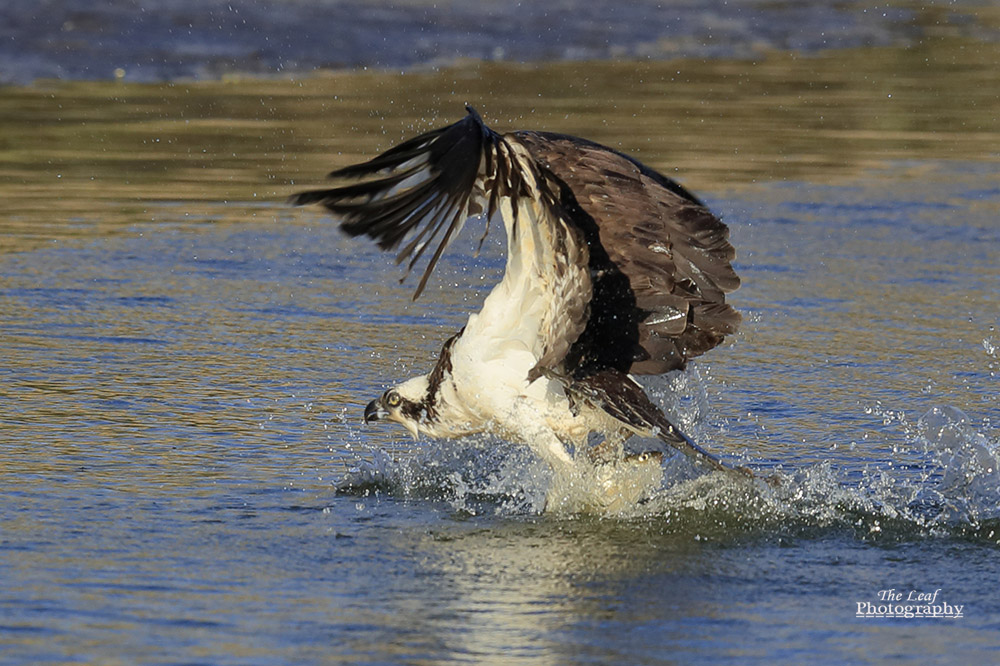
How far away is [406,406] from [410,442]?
0.54 metres

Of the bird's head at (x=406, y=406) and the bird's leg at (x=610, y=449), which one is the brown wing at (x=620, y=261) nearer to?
the bird's leg at (x=610, y=449)

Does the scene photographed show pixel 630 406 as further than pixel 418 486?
No

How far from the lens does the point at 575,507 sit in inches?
216

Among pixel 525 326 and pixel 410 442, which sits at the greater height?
pixel 525 326

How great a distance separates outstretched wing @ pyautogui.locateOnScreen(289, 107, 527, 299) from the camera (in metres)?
4.65

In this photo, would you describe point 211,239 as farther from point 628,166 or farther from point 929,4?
point 929,4

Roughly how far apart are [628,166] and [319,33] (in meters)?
11.3

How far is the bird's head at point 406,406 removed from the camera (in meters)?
5.73

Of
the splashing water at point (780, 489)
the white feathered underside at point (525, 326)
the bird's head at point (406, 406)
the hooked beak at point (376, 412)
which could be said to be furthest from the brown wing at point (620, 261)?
the hooked beak at point (376, 412)

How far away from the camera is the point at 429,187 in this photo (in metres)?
4.70

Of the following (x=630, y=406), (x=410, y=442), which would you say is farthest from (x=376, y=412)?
(x=630, y=406)

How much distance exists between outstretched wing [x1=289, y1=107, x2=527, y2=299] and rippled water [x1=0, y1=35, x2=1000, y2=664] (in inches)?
38.2

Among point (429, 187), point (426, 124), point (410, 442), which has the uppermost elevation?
point (429, 187)

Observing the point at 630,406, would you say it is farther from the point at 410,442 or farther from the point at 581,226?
the point at 410,442
